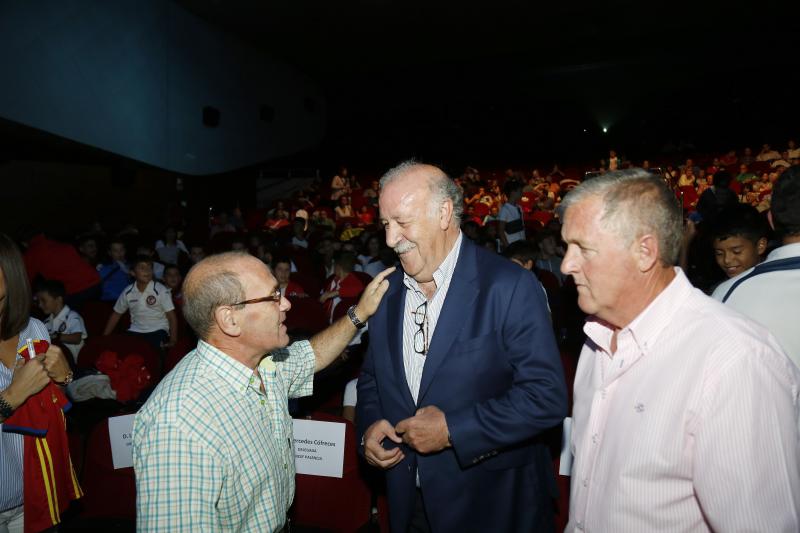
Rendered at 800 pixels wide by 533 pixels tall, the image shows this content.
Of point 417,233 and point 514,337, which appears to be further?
point 417,233

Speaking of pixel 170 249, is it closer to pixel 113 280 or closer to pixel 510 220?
pixel 113 280

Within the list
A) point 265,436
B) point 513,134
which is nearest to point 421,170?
point 265,436

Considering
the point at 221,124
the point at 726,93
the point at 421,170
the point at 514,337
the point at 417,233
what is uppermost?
the point at 726,93

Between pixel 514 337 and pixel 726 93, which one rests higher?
pixel 726 93

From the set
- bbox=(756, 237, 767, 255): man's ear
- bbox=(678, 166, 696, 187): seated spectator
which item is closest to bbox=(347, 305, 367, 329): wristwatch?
bbox=(756, 237, 767, 255): man's ear

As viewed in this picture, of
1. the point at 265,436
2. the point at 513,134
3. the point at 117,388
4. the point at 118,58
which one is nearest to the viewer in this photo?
the point at 265,436

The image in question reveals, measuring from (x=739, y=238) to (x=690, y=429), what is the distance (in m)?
2.08

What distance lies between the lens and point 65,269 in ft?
18.0

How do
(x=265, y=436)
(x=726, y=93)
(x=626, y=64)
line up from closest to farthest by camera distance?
(x=265, y=436) → (x=626, y=64) → (x=726, y=93)

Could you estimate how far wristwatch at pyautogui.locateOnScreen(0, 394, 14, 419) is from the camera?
5.94ft

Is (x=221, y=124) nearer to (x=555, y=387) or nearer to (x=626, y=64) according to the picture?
(x=626, y=64)

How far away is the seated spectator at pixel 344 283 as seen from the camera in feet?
18.2

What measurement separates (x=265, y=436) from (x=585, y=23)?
1427 cm

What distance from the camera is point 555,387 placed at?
164 cm
